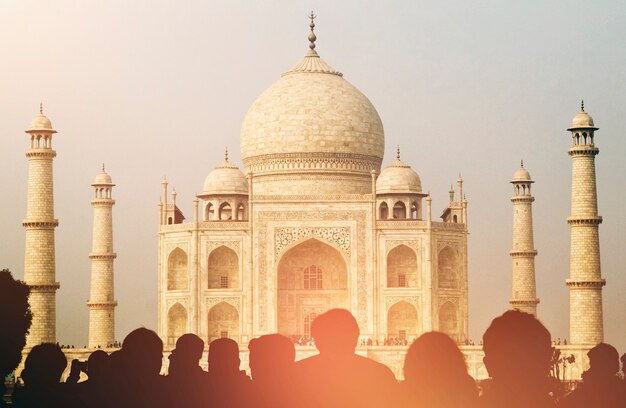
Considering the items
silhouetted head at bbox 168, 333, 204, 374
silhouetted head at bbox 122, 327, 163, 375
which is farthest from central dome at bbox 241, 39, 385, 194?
silhouetted head at bbox 122, 327, 163, 375

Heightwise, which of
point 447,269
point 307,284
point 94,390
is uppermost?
point 447,269

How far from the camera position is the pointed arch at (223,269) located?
3656 cm

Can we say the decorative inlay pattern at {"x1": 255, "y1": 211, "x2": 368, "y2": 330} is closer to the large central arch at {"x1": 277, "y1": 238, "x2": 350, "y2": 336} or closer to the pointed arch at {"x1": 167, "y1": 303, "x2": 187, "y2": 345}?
the large central arch at {"x1": 277, "y1": 238, "x2": 350, "y2": 336}

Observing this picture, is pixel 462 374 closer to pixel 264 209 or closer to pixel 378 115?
pixel 264 209

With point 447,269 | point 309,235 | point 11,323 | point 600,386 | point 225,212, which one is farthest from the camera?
point 225,212

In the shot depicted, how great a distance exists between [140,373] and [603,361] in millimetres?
2845

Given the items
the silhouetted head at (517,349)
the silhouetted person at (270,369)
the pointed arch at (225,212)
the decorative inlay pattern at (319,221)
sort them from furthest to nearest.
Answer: the pointed arch at (225,212)
the decorative inlay pattern at (319,221)
the silhouetted person at (270,369)
the silhouetted head at (517,349)

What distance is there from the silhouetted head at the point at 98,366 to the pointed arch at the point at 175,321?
27.5 m

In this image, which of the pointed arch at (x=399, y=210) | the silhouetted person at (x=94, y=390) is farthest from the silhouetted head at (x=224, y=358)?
the pointed arch at (x=399, y=210)

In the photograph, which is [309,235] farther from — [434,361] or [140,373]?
[434,361]

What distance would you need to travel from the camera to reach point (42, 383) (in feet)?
26.9

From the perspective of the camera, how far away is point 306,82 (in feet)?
129

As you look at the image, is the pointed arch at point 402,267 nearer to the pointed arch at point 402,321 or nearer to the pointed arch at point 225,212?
the pointed arch at point 402,321

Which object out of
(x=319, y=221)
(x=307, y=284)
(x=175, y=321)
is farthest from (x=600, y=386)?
(x=175, y=321)
